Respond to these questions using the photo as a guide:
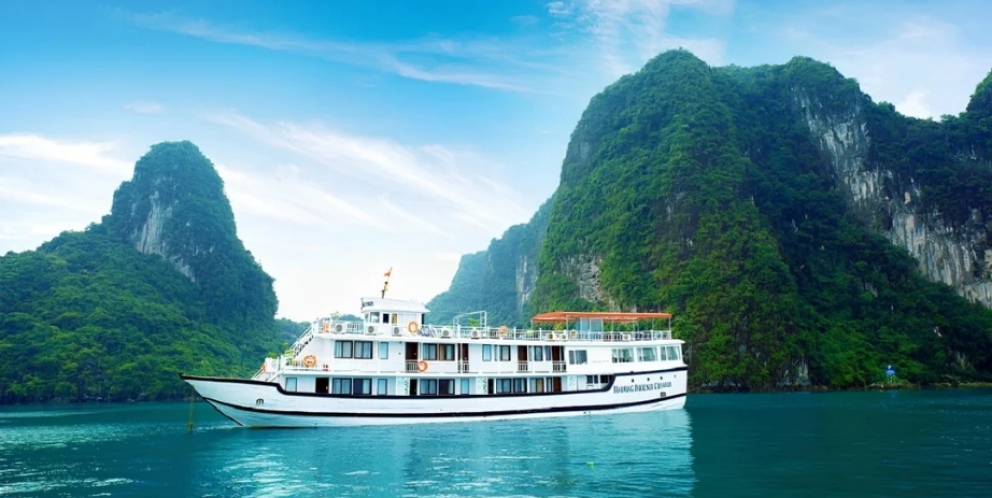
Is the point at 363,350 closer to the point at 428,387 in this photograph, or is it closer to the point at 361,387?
the point at 361,387

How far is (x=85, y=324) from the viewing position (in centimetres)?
7369

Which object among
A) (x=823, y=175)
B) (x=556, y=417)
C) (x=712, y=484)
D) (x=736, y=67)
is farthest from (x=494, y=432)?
(x=736, y=67)

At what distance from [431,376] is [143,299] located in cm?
7417

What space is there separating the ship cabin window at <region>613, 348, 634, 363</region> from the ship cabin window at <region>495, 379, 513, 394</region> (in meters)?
6.13

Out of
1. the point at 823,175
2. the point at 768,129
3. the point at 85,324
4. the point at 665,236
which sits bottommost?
the point at 85,324

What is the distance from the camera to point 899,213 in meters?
90.6

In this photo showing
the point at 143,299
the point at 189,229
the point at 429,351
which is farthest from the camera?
the point at 189,229

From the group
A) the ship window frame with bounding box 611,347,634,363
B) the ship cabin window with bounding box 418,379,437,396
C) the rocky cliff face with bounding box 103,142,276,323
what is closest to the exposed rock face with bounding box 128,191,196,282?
the rocky cliff face with bounding box 103,142,276,323

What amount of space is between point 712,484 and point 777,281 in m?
64.3

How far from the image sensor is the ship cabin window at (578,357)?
32.1 metres

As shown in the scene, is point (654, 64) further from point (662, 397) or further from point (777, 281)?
point (662, 397)

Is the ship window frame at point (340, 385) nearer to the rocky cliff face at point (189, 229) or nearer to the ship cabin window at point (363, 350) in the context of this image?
the ship cabin window at point (363, 350)

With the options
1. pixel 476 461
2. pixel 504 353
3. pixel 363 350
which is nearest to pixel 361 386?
pixel 363 350

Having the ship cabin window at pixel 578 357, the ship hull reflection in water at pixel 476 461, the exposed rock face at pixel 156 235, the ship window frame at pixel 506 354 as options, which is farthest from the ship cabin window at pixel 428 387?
the exposed rock face at pixel 156 235
